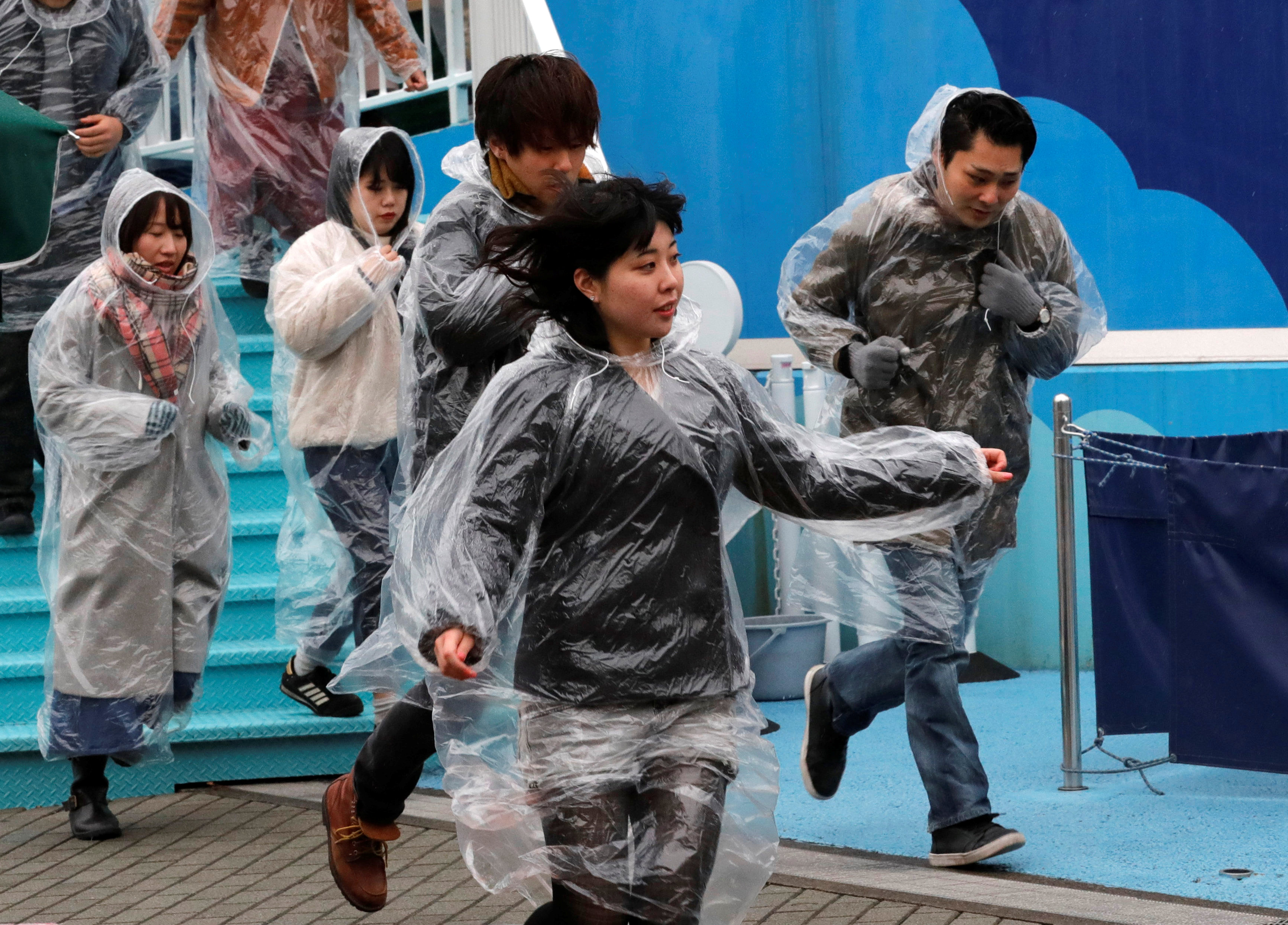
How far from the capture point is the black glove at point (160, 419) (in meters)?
4.41

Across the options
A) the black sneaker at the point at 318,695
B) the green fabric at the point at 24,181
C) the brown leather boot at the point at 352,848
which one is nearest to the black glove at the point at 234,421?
the black sneaker at the point at 318,695

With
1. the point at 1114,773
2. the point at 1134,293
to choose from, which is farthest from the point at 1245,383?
the point at 1114,773

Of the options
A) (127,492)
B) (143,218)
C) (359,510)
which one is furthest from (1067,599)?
(143,218)

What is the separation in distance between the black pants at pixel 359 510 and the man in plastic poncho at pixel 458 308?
1464 mm

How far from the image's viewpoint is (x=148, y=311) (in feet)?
15.0

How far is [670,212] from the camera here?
8.70 feet

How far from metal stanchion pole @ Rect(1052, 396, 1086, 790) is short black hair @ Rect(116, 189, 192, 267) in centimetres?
255

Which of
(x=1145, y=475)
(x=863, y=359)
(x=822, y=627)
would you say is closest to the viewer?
(x=863, y=359)

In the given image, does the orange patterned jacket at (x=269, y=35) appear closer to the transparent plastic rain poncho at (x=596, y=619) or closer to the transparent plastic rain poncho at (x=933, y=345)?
the transparent plastic rain poncho at (x=933, y=345)

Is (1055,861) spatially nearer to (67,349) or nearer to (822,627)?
(822,627)

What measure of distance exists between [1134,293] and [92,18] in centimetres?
386

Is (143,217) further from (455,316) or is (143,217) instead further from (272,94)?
(272,94)

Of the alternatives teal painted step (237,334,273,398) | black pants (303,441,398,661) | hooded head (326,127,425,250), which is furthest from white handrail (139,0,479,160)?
black pants (303,441,398,661)

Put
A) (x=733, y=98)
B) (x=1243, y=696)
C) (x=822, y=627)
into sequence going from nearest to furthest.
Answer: (x=1243, y=696)
(x=822, y=627)
(x=733, y=98)
